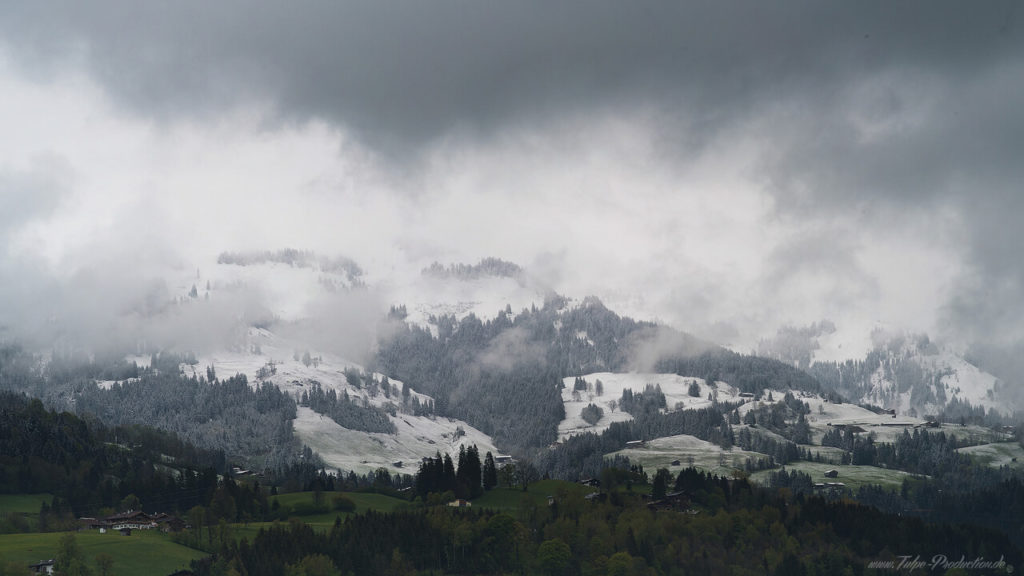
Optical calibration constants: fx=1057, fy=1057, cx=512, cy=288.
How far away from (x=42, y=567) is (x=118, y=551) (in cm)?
1527

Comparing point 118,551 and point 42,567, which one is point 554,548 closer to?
point 118,551

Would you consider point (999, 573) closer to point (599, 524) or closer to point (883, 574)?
point (883, 574)

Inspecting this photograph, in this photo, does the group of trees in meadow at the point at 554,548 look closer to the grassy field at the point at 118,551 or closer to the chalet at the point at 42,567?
the grassy field at the point at 118,551

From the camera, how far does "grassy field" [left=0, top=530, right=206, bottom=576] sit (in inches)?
6324

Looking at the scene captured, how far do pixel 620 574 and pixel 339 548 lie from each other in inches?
1883

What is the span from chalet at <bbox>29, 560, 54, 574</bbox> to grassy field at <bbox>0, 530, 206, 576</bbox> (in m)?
1.18

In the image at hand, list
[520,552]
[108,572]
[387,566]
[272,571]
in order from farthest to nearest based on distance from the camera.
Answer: [520,552] → [387,566] → [272,571] → [108,572]

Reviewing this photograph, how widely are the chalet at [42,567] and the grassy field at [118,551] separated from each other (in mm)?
1178

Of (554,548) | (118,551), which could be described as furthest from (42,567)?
(554,548)

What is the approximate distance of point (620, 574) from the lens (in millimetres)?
179625

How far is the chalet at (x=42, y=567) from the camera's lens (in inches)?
6038

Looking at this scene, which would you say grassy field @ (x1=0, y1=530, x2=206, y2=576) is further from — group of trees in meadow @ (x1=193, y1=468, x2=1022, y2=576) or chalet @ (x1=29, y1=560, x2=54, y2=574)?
group of trees in meadow @ (x1=193, y1=468, x2=1022, y2=576)

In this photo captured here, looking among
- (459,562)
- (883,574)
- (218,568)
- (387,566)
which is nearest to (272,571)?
(218,568)

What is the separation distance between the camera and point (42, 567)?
155750 millimetres
